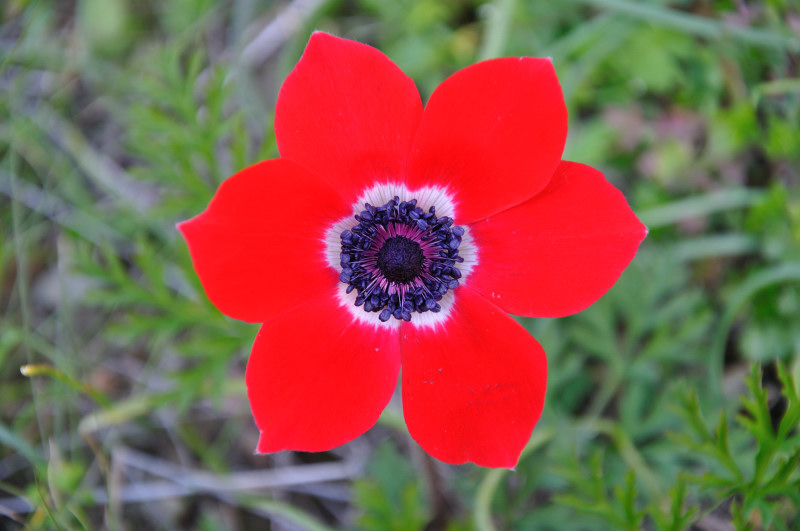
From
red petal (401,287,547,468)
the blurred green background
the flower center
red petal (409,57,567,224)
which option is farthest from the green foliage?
red petal (409,57,567,224)

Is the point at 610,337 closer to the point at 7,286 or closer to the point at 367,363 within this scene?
the point at 367,363

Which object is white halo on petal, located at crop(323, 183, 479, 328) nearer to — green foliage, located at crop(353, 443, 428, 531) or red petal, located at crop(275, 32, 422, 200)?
red petal, located at crop(275, 32, 422, 200)

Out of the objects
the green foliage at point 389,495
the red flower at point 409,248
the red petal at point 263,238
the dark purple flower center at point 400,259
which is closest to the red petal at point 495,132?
the red flower at point 409,248

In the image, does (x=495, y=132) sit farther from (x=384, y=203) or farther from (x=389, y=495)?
(x=389, y=495)

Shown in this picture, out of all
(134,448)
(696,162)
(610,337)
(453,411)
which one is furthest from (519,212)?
(134,448)

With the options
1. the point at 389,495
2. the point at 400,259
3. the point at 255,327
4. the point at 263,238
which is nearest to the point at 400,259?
the point at 400,259
